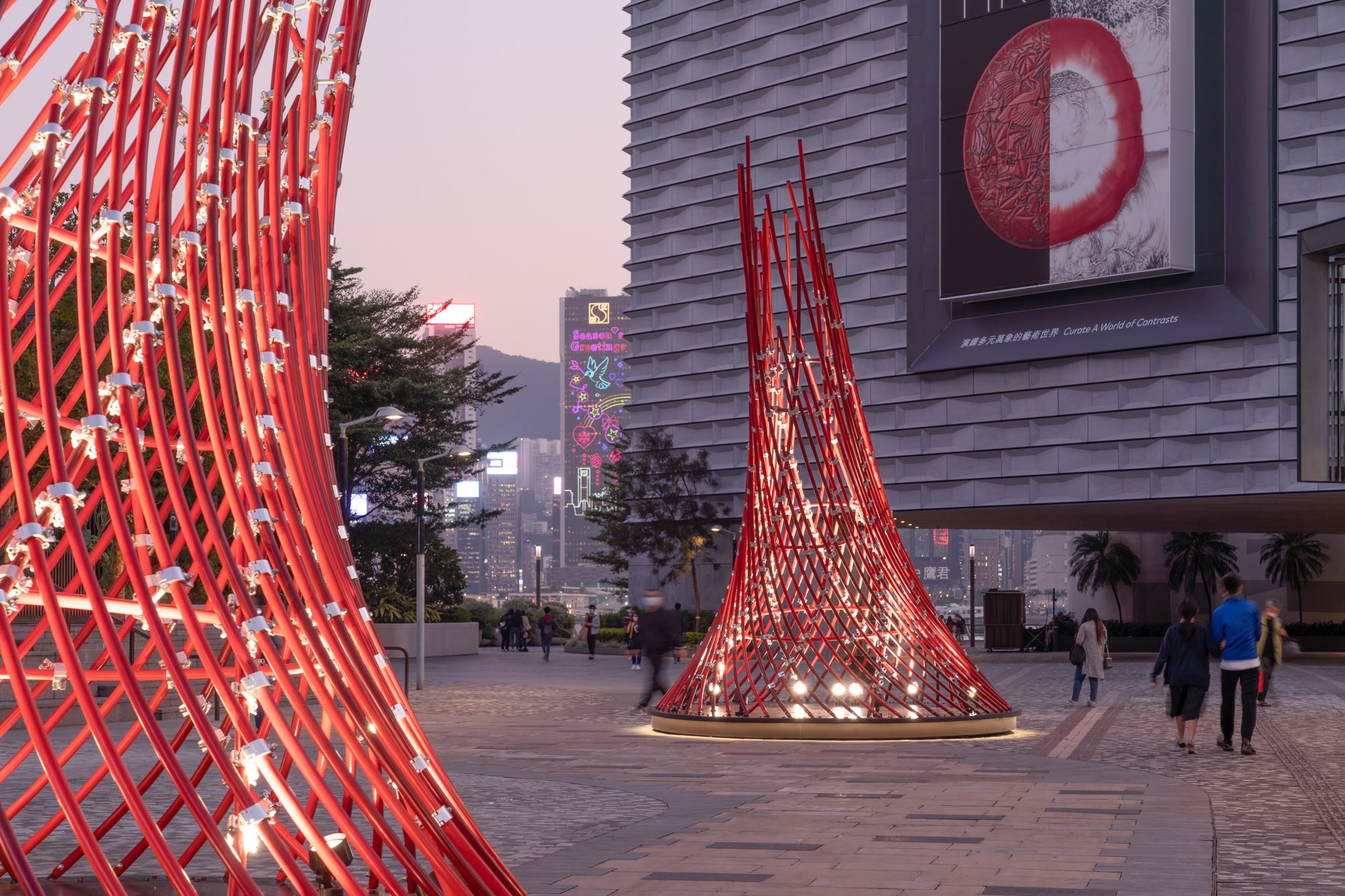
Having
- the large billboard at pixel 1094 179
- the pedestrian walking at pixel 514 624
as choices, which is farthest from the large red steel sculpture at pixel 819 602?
the pedestrian walking at pixel 514 624

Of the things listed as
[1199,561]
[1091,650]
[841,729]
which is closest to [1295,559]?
[1199,561]

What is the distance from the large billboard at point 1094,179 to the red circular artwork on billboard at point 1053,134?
0.03 m

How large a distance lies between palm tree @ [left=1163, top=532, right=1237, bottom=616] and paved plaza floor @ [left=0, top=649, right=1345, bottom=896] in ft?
96.4

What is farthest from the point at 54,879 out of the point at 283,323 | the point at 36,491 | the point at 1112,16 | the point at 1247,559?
the point at 1247,559

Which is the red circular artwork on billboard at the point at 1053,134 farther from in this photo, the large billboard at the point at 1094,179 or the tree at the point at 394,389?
the tree at the point at 394,389

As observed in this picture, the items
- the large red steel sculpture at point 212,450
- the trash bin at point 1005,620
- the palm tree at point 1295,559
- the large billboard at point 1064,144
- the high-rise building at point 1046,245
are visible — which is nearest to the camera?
the large red steel sculpture at point 212,450

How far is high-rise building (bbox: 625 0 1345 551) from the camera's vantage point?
28781 millimetres

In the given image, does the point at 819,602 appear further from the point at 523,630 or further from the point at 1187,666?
the point at 523,630

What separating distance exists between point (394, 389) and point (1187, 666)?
24.7 meters

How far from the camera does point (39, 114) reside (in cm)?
531

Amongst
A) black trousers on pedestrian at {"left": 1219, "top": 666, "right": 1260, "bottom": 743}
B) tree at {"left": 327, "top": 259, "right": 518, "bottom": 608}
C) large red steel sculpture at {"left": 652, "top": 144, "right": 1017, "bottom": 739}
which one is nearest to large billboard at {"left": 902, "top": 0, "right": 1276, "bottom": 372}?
tree at {"left": 327, "top": 259, "right": 518, "bottom": 608}

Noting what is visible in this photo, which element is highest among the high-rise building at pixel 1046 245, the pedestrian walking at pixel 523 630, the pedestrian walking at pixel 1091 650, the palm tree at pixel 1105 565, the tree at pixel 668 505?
the high-rise building at pixel 1046 245

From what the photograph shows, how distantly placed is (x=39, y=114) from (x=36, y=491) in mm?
1268

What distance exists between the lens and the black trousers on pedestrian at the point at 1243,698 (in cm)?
1283
